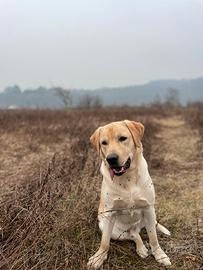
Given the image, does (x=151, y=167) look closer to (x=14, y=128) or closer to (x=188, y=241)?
(x=188, y=241)

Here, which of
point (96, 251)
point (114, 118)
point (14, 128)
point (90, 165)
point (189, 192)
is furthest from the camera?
point (114, 118)

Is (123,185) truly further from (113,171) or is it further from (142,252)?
(142,252)

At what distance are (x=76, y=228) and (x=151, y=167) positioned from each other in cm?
394

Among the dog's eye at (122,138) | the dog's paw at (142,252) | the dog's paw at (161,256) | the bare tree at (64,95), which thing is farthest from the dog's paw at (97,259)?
the bare tree at (64,95)

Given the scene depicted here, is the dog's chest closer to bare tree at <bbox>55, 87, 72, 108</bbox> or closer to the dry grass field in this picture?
the dry grass field

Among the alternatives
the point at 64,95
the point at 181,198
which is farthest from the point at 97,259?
the point at 64,95

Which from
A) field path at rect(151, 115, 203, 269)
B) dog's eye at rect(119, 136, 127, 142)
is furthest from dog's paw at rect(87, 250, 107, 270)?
dog's eye at rect(119, 136, 127, 142)

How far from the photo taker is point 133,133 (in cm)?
397

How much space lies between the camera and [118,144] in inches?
153

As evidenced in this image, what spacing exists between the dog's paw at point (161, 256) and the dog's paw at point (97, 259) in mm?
427

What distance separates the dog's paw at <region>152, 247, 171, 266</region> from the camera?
4.04 metres

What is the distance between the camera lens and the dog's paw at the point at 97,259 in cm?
398

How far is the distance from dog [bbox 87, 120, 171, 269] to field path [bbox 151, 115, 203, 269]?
24 centimetres

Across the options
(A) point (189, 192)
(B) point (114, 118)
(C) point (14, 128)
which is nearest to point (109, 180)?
(A) point (189, 192)
